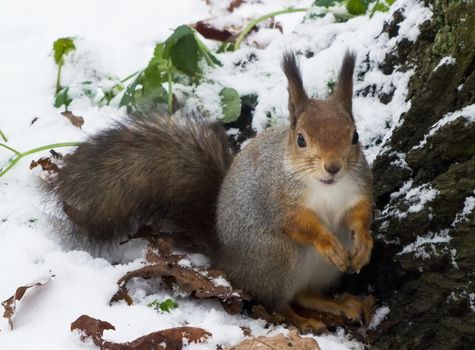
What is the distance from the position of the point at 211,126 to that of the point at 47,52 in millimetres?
1115

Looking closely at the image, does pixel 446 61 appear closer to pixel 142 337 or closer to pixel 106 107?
pixel 142 337

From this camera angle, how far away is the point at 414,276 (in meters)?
1.84

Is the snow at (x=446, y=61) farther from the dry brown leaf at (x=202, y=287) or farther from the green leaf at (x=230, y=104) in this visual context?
the green leaf at (x=230, y=104)

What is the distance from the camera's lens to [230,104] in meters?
2.59

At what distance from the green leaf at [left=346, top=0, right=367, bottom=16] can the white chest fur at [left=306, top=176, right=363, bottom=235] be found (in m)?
1.15

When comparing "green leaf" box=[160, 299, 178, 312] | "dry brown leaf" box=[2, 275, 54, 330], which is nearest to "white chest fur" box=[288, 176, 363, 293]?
"green leaf" box=[160, 299, 178, 312]

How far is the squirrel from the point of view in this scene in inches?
73.5

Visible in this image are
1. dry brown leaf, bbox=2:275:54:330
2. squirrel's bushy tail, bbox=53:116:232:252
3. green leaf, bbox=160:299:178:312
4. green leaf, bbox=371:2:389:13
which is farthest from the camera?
green leaf, bbox=371:2:389:13

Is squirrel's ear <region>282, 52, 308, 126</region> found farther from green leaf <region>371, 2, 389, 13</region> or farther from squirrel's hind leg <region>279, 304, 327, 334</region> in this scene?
green leaf <region>371, 2, 389, 13</region>

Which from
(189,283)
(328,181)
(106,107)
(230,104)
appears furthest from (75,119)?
(328,181)

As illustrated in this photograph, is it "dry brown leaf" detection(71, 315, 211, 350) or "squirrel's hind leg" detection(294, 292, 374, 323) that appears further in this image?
"squirrel's hind leg" detection(294, 292, 374, 323)

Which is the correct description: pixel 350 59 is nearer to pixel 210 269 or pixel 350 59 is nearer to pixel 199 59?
pixel 210 269

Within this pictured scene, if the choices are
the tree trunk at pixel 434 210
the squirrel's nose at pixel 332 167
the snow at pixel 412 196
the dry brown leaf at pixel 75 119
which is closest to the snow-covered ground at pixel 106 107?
the dry brown leaf at pixel 75 119

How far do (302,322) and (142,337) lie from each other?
52 cm
